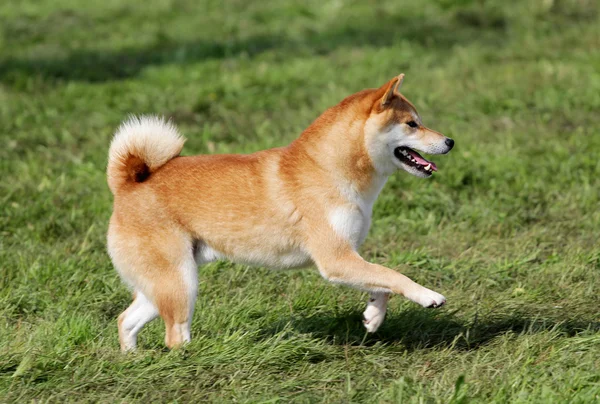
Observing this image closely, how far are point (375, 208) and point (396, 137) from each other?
196 centimetres

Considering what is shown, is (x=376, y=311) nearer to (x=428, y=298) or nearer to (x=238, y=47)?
(x=428, y=298)

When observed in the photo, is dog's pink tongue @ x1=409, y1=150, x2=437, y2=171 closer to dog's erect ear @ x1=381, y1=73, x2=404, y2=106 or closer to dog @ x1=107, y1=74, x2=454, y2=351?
dog @ x1=107, y1=74, x2=454, y2=351

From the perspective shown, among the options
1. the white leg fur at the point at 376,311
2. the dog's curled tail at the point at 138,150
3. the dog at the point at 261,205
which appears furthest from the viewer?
the dog's curled tail at the point at 138,150

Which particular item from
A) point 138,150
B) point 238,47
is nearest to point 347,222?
point 138,150

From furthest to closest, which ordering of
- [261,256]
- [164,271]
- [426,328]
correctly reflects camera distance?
[426,328] < [261,256] < [164,271]

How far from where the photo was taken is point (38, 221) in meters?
5.95

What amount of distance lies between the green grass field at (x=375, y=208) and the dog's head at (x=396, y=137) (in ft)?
2.79

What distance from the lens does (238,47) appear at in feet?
34.3

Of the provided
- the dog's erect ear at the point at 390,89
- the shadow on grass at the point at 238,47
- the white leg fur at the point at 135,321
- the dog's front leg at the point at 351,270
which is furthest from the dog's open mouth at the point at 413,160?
the shadow on grass at the point at 238,47

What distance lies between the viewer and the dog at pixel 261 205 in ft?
13.6

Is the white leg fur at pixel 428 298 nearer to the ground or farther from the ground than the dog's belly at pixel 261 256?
farther from the ground

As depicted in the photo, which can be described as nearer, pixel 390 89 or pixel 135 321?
pixel 390 89

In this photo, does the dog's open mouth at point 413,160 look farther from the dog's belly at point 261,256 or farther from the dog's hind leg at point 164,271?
the dog's hind leg at point 164,271

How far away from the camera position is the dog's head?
4.23 metres
